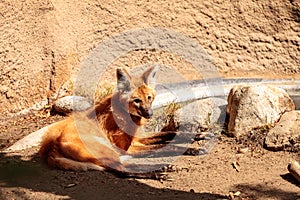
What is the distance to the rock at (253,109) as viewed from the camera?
6.55 metres

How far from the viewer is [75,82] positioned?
8.42 m

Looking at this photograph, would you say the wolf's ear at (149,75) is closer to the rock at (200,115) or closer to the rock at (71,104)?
the rock at (200,115)

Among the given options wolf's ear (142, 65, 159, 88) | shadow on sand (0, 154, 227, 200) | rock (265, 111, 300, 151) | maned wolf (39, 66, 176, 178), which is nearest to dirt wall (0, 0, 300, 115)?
maned wolf (39, 66, 176, 178)

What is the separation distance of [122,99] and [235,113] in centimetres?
140

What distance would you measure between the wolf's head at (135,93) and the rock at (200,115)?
921 mm

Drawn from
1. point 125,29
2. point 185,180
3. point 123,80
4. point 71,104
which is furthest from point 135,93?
point 125,29

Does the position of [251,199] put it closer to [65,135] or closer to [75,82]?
[65,135]

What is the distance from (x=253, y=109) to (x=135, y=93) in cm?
146

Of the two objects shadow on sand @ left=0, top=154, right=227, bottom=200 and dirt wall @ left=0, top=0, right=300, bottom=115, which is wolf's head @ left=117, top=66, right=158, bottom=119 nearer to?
shadow on sand @ left=0, top=154, right=227, bottom=200

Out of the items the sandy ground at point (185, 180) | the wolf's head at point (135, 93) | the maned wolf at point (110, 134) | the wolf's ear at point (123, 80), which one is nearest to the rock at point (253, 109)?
the sandy ground at point (185, 180)

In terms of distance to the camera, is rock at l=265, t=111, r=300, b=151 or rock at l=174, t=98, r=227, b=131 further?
rock at l=174, t=98, r=227, b=131

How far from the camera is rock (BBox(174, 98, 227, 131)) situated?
6910 mm

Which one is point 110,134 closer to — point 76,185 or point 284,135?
point 76,185

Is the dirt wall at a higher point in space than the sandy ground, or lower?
higher
